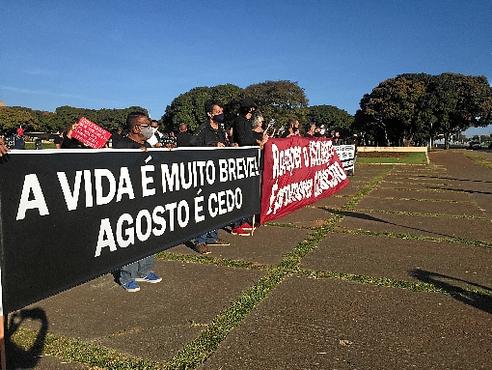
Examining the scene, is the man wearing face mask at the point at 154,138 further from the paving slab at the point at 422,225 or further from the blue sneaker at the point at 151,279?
the paving slab at the point at 422,225

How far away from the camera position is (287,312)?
3.49 metres

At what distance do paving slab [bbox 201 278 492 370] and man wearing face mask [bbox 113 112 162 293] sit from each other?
1.30 m

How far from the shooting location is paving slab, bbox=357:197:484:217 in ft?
28.6

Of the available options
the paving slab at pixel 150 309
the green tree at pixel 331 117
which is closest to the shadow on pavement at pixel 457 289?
the paving slab at pixel 150 309

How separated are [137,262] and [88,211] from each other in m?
1.07

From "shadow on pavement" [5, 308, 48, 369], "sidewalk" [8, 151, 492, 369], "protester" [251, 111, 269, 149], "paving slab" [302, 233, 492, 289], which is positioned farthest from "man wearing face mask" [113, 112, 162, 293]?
"protester" [251, 111, 269, 149]

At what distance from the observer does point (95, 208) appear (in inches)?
127

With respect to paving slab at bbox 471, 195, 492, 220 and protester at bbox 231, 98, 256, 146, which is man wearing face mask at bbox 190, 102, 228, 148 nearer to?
protester at bbox 231, 98, 256, 146

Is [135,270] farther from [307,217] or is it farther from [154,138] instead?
[154,138]

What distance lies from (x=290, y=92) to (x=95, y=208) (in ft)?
276

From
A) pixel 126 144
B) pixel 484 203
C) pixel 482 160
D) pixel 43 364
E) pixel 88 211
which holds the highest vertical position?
pixel 126 144

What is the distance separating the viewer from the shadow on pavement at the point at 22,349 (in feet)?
8.77

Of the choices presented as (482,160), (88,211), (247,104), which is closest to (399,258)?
(247,104)

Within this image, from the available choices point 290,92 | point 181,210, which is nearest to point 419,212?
point 181,210
